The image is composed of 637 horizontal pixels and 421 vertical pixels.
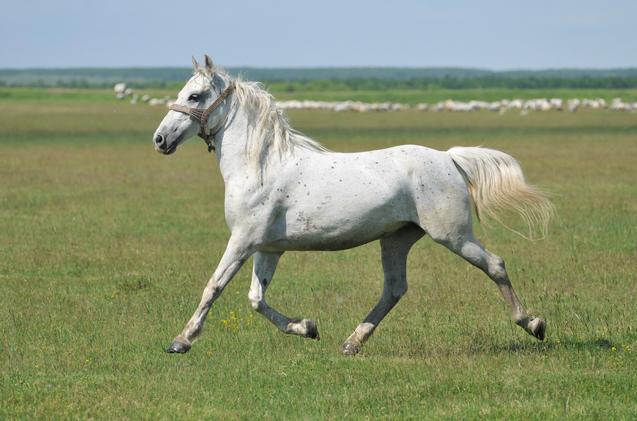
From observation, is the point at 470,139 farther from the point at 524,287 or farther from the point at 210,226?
the point at 524,287

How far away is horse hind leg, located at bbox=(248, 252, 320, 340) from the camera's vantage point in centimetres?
1022

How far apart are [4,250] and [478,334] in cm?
862

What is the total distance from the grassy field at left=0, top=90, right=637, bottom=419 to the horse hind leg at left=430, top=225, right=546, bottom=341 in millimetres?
214

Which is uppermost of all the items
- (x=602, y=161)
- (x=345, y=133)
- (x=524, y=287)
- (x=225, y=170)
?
(x=225, y=170)

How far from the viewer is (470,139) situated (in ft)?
153

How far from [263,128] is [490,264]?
2.22m

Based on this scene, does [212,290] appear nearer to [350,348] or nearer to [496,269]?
[350,348]

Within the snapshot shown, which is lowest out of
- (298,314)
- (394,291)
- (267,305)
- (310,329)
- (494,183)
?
(298,314)

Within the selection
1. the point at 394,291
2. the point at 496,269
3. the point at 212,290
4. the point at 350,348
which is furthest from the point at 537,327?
the point at 212,290

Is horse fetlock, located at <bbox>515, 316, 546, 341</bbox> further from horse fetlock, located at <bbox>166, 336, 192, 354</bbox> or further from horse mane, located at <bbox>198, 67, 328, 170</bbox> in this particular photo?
horse fetlock, located at <bbox>166, 336, 192, 354</bbox>

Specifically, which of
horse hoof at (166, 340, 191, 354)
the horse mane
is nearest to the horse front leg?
horse hoof at (166, 340, 191, 354)

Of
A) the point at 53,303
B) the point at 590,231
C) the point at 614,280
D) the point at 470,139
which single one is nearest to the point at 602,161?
the point at 470,139

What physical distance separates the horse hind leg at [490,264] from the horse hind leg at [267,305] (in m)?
1.31

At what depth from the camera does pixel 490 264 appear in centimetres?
1032
